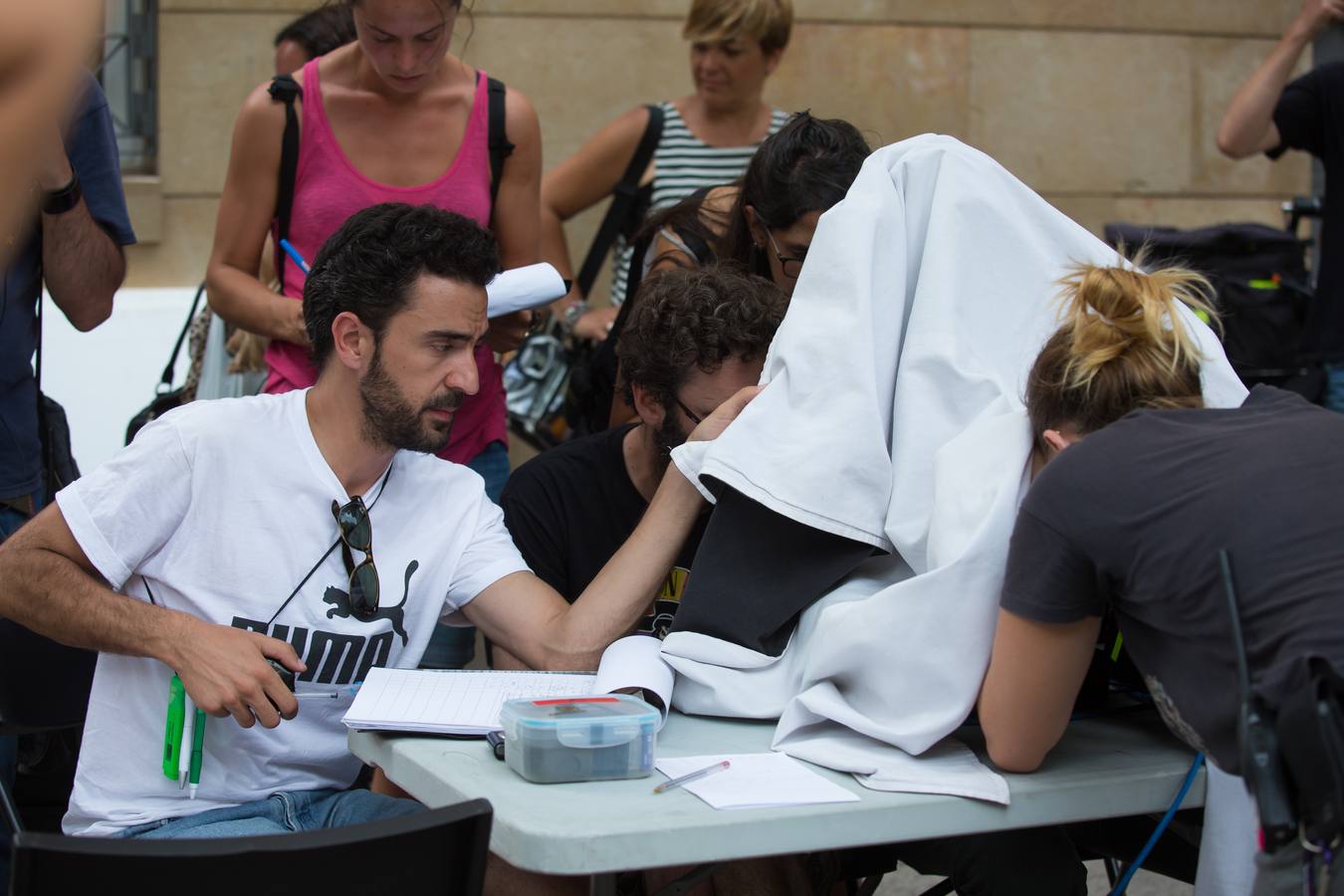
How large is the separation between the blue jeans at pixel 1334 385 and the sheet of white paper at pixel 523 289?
7.28 feet

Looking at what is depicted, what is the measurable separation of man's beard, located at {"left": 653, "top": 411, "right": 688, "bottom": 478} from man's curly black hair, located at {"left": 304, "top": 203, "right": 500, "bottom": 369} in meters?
0.44

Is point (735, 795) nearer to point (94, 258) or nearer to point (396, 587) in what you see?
point (396, 587)

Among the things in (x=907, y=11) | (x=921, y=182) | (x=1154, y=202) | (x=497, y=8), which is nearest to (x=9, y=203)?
(x=921, y=182)

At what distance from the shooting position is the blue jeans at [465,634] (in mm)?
3070

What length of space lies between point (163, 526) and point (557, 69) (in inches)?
144

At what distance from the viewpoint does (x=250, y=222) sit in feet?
10.3

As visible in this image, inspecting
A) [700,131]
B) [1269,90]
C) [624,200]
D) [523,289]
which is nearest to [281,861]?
[523,289]

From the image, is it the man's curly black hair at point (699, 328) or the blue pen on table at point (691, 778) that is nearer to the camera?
the blue pen on table at point (691, 778)

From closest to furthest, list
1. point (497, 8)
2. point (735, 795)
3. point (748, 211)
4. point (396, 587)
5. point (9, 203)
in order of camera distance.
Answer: point (9, 203) → point (735, 795) → point (396, 587) → point (748, 211) → point (497, 8)

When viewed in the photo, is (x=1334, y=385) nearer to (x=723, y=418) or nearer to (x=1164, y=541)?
(x=723, y=418)

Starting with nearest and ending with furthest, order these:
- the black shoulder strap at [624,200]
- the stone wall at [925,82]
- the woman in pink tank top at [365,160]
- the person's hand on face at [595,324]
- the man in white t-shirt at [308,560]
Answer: the man in white t-shirt at [308,560], the woman in pink tank top at [365,160], the person's hand on face at [595,324], the black shoulder strap at [624,200], the stone wall at [925,82]

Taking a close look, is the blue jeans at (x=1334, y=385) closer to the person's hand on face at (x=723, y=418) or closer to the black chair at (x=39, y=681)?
the person's hand on face at (x=723, y=418)

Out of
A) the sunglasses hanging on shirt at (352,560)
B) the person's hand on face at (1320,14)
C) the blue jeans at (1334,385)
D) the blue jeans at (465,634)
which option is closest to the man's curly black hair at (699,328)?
the blue jeans at (465,634)

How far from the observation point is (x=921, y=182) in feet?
7.73
